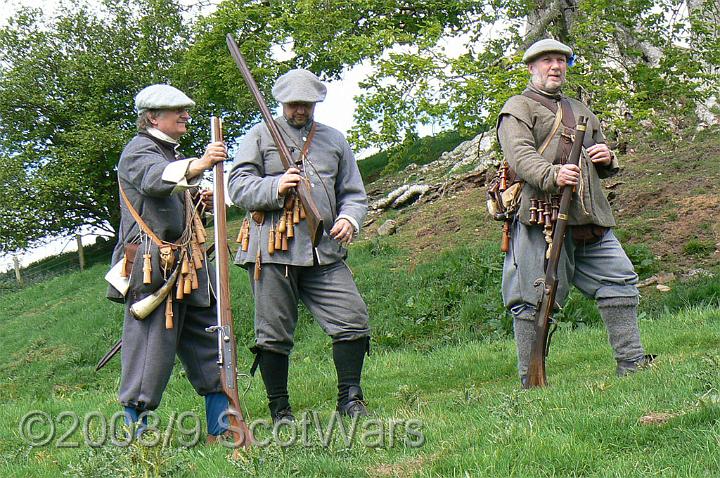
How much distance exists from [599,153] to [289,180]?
2086 mm

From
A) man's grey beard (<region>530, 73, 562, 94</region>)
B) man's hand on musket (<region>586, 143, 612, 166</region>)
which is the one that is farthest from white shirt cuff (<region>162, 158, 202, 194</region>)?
man's hand on musket (<region>586, 143, 612, 166</region>)

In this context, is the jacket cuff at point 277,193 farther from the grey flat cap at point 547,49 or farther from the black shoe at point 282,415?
the grey flat cap at point 547,49

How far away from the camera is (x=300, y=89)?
617 cm

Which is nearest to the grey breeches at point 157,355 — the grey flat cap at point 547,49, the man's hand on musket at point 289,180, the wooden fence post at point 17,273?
the man's hand on musket at point 289,180

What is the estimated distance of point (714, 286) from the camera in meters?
10.3

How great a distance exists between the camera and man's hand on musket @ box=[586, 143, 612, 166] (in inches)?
246

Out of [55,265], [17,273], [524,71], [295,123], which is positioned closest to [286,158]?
[295,123]

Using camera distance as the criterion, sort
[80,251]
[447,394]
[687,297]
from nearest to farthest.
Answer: [447,394] → [687,297] → [80,251]

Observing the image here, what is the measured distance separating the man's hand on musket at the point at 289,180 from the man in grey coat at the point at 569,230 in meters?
1.45

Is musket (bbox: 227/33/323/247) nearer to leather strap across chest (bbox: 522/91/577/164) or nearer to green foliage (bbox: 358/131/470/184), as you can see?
leather strap across chest (bbox: 522/91/577/164)

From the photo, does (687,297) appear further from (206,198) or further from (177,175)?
(177,175)

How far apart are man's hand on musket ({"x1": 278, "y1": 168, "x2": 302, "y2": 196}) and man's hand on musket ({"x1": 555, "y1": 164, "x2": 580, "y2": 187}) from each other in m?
1.66

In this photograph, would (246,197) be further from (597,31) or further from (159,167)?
(597,31)

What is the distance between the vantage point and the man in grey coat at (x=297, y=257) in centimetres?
614
